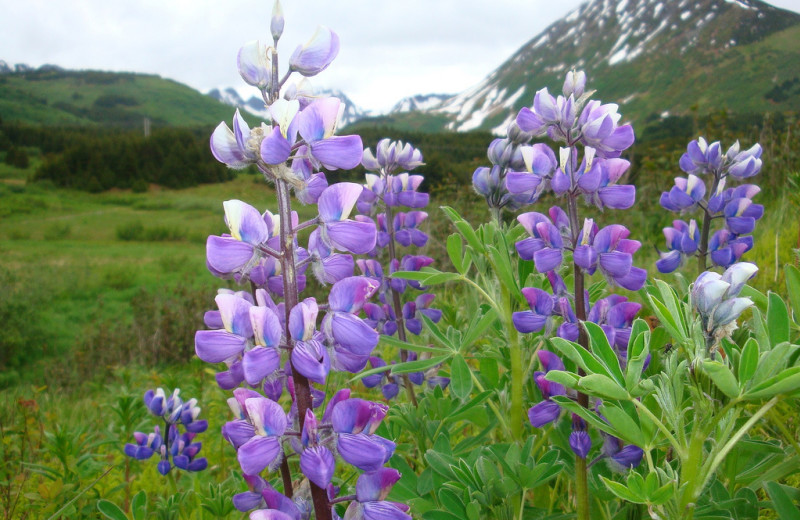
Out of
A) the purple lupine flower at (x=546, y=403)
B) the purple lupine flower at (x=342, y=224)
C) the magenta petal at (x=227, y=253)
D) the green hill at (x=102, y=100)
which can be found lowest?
the purple lupine flower at (x=546, y=403)

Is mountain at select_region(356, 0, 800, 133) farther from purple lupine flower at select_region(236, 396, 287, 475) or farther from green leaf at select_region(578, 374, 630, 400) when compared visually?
purple lupine flower at select_region(236, 396, 287, 475)

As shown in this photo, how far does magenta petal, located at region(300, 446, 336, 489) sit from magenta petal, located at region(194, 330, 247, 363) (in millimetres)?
201

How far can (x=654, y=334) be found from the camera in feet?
3.86

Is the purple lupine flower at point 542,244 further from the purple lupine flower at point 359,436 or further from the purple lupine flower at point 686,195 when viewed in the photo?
the purple lupine flower at point 686,195

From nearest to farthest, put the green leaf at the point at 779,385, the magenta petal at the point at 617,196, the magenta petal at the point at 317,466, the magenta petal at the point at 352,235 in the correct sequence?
the green leaf at the point at 779,385
the magenta petal at the point at 317,466
the magenta petal at the point at 352,235
the magenta petal at the point at 617,196

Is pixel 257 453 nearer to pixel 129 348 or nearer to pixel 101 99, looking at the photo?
pixel 129 348

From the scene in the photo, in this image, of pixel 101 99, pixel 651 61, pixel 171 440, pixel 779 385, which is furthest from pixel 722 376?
pixel 651 61

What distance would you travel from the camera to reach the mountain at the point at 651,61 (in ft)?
179

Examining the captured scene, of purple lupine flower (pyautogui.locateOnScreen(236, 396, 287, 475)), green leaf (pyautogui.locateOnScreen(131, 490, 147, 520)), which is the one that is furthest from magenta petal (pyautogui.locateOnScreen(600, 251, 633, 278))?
green leaf (pyautogui.locateOnScreen(131, 490, 147, 520))

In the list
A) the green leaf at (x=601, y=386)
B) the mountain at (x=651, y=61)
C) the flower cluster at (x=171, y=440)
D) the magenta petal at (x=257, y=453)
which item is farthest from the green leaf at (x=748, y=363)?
the mountain at (x=651, y=61)

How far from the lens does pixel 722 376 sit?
2.05ft

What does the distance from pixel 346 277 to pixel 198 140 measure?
121 feet

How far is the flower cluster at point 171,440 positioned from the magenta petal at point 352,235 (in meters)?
1.38

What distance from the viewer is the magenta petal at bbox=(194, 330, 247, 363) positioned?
877 mm
